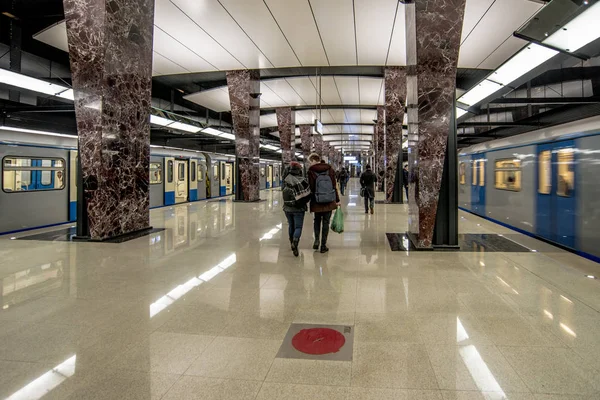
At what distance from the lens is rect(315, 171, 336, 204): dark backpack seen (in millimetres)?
5469

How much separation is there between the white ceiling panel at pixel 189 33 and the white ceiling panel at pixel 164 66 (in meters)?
1.09

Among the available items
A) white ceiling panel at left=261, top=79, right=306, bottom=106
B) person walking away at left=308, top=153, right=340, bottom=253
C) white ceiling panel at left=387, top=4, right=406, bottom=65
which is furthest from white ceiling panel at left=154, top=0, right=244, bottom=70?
person walking away at left=308, top=153, right=340, bottom=253

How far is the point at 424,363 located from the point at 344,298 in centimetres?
133

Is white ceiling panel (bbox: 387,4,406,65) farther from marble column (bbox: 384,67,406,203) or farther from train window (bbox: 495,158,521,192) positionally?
train window (bbox: 495,158,521,192)

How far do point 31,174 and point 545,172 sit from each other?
Result: 34.9 ft

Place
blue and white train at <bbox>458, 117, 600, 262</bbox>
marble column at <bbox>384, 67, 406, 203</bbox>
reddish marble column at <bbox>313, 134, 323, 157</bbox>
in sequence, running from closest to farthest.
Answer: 1. blue and white train at <bbox>458, 117, 600, 262</bbox>
2. marble column at <bbox>384, 67, 406, 203</bbox>
3. reddish marble column at <bbox>313, 134, 323, 157</bbox>

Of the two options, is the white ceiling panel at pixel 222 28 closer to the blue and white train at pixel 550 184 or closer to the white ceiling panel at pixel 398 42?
the white ceiling panel at pixel 398 42

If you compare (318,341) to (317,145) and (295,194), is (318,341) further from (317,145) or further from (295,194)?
(317,145)

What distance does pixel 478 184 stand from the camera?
1043 centimetres

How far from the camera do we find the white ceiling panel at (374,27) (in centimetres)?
753

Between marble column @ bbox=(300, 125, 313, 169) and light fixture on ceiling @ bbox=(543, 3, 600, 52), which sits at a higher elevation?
marble column @ bbox=(300, 125, 313, 169)

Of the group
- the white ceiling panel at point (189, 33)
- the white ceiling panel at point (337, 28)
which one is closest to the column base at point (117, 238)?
the white ceiling panel at point (189, 33)

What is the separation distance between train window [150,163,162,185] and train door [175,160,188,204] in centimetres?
107

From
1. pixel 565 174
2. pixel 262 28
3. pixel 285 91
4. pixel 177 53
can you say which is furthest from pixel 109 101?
pixel 285 91
